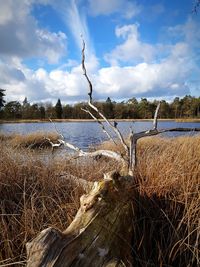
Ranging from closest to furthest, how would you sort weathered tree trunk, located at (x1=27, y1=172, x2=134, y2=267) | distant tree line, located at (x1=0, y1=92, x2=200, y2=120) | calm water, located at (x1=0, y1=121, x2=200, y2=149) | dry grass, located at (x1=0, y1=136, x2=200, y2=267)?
1. weathered tree trunk, located at (x1=27, y1=172, x2=134, y2=267)
2. dry grass, located at (x1=0, y1=136, x2=200, y2=267)
3. calm water, located at (x1=0, y1=121, x2=200, y2=149)
4. distant tree line, located at (x1=0, y1=92, x2=200, y2=120)

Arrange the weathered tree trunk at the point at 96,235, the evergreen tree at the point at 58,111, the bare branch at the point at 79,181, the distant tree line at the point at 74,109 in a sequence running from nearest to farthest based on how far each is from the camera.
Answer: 1. the weathered tree trunk at the point at 96,235
2. the bare branch at the point at 79,181
3. the distant tree line at the point at 74,109
4. the evergreen tree at the point at 58,111

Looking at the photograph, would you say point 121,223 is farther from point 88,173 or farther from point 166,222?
point 88,173

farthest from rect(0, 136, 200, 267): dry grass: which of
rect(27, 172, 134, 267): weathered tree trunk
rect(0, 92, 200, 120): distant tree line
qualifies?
rect(0, 92, 200, 120): distant tree line

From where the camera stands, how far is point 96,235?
222 centimetres

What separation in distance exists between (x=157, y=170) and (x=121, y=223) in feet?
3.09

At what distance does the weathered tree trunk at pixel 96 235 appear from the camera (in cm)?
199

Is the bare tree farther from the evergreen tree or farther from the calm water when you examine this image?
the evergreen tree

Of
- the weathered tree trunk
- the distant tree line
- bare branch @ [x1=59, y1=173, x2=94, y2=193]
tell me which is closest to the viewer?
the weathered tree trunk

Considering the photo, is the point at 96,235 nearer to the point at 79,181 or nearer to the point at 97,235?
the point at 97,235

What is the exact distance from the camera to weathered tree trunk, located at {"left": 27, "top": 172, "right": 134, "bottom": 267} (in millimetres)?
1992

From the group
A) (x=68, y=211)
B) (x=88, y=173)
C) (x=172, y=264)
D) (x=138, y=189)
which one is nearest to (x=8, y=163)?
(x=88, y=173)

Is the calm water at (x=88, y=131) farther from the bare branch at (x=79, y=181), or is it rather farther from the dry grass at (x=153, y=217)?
the dry grass at (x=153, y=217)

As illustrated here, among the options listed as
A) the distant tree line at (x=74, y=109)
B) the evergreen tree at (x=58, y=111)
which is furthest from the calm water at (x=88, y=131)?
the evergreen tree at (x=58, y=111)

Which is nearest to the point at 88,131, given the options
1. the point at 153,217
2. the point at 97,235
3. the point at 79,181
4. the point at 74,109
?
the point at 79,181
